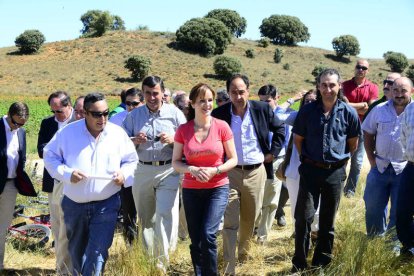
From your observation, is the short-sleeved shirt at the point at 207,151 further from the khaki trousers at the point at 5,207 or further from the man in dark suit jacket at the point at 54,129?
the khaki trousers at the point at 5,207

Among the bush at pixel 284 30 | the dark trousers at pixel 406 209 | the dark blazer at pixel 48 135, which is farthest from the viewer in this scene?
the bush at pixel 284 30

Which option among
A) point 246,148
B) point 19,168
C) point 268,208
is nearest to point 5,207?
point 19,168

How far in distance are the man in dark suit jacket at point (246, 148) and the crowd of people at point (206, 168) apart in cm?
1

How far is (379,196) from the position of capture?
17.2 feet

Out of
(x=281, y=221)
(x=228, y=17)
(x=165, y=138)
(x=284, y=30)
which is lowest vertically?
(x=281, y=221)

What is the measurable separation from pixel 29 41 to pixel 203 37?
81.0 feet

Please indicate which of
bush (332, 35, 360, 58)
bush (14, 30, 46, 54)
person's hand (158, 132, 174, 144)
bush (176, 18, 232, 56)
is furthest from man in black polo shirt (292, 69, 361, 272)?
bush (332, 35, 360, 58)

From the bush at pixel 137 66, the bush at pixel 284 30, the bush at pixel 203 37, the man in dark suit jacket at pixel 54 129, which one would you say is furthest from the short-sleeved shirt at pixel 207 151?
the bush at pixel 284 30

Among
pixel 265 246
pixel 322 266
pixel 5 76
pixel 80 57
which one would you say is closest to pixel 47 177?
pixel 265 246

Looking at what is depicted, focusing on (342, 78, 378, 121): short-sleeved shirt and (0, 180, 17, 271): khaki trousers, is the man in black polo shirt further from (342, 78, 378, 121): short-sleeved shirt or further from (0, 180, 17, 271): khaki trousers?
(342, 78, 378, 121): short-sleeved shirt

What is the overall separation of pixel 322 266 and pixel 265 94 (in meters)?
2.55

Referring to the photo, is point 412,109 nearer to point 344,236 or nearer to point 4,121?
point 344,236

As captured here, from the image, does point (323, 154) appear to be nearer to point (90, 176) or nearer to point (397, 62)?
point (90, 176)

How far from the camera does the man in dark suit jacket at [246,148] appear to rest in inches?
204
